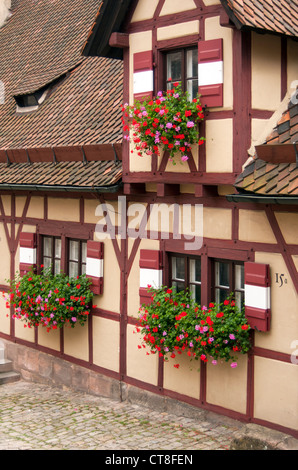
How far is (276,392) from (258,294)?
3.76 feet

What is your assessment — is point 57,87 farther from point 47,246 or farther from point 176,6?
point 176,6

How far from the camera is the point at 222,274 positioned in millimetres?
9562

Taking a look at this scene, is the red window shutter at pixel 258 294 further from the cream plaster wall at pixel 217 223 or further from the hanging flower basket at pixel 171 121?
the hanging flower basket at pixel 171 121

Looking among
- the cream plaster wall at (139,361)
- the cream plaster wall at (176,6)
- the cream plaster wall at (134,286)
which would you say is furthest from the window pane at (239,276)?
the cream plaster wall at (176,6)

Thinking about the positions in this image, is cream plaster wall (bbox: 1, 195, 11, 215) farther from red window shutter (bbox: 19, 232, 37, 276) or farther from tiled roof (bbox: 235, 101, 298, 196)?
tiled roof (bbox: 235, 101, 298, 196)

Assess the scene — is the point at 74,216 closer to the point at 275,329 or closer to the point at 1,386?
the point at 1,386

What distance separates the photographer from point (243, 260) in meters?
9.09

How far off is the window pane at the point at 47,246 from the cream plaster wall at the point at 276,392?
15.8 feet

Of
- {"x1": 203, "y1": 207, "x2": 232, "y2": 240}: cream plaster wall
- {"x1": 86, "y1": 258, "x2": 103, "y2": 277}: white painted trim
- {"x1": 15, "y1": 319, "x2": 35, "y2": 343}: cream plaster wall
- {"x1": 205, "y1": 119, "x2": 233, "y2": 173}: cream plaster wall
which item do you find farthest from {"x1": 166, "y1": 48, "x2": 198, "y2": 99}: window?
{"x1": 15, "y1": 319, "x2": 35, "y2": 343}: cream plaster wall

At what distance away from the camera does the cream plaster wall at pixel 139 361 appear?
10508 mm

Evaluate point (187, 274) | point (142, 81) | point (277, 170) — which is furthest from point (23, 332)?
point (277, 170)

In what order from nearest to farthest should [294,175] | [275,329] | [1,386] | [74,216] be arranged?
[294,175] < [275,329] < [74,216] < [1,386]
